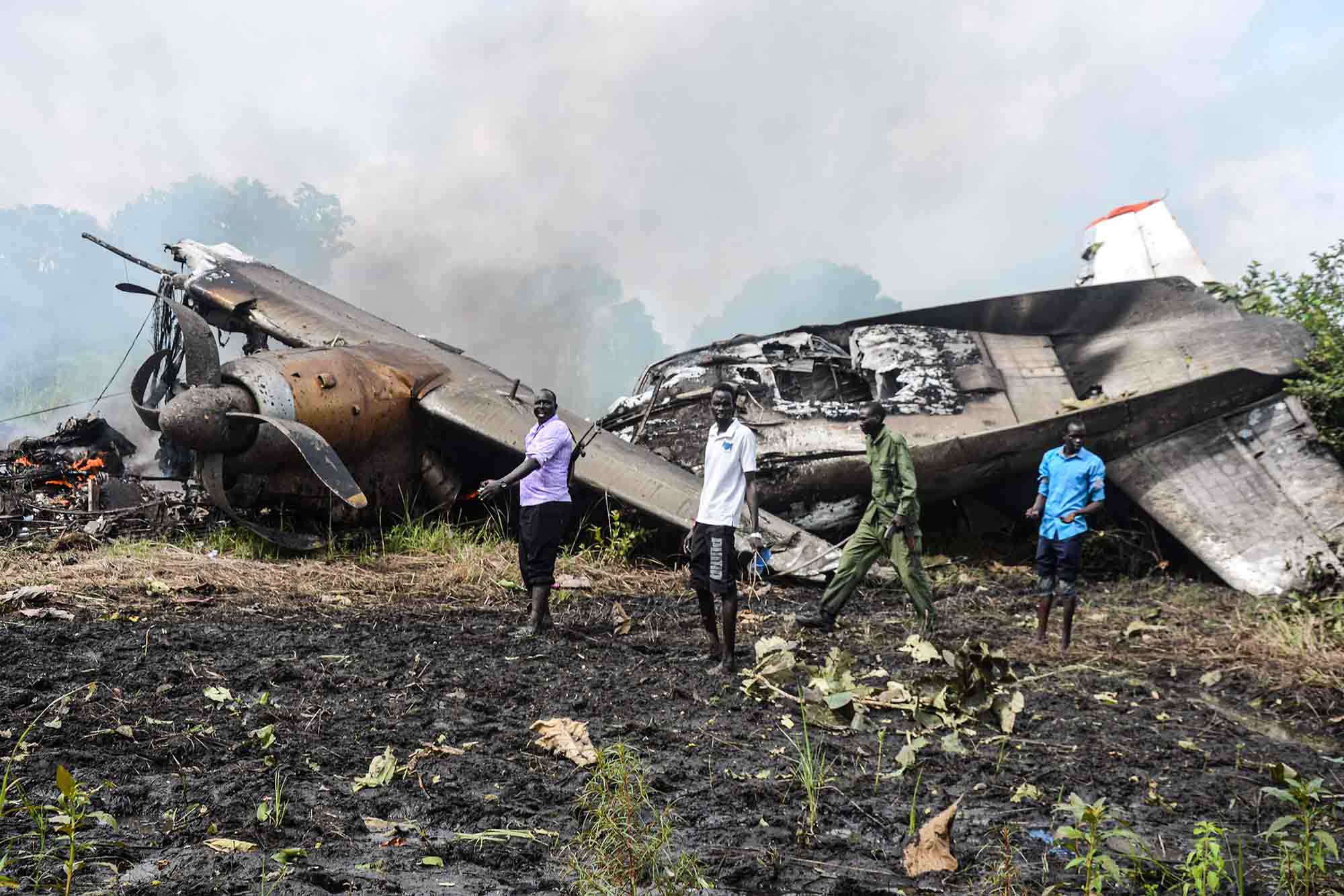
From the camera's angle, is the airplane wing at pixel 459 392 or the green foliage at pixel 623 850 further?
the airplane wing at pixel 459 392

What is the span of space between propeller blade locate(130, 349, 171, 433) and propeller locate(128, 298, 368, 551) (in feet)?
0.04

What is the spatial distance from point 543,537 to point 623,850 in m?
3.40

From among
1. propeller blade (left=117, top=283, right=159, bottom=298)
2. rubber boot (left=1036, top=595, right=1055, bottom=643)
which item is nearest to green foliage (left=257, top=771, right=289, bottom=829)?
rubber boot (left=1036, top=595, right=1055, bottom=643)

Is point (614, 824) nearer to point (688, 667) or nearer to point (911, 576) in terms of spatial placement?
point (688, 667)

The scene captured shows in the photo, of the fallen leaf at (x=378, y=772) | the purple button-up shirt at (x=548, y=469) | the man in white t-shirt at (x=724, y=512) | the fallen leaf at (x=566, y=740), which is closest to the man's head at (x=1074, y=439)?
the man in white t-shirt at (x=724, y=512)

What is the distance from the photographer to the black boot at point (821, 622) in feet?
21.9

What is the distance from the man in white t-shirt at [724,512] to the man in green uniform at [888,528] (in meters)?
1.36

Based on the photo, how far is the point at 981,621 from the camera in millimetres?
7418

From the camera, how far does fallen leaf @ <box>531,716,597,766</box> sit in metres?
3.72

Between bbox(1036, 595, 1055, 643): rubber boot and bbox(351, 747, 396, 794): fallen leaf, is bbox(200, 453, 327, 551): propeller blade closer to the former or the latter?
bbox(351, 747, 396, 794): fallen leaf

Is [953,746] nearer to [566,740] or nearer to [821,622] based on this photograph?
[566,740]

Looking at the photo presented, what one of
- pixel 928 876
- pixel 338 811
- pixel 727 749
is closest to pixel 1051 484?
pixel 727 749

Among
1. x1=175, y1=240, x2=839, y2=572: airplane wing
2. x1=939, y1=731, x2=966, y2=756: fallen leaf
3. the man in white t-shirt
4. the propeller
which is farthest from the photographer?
x1=175, y1=240, x2=839, y2=572: airplane wing

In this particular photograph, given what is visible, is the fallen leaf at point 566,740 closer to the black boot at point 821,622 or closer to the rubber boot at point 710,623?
the rubber boot at point 710,623
